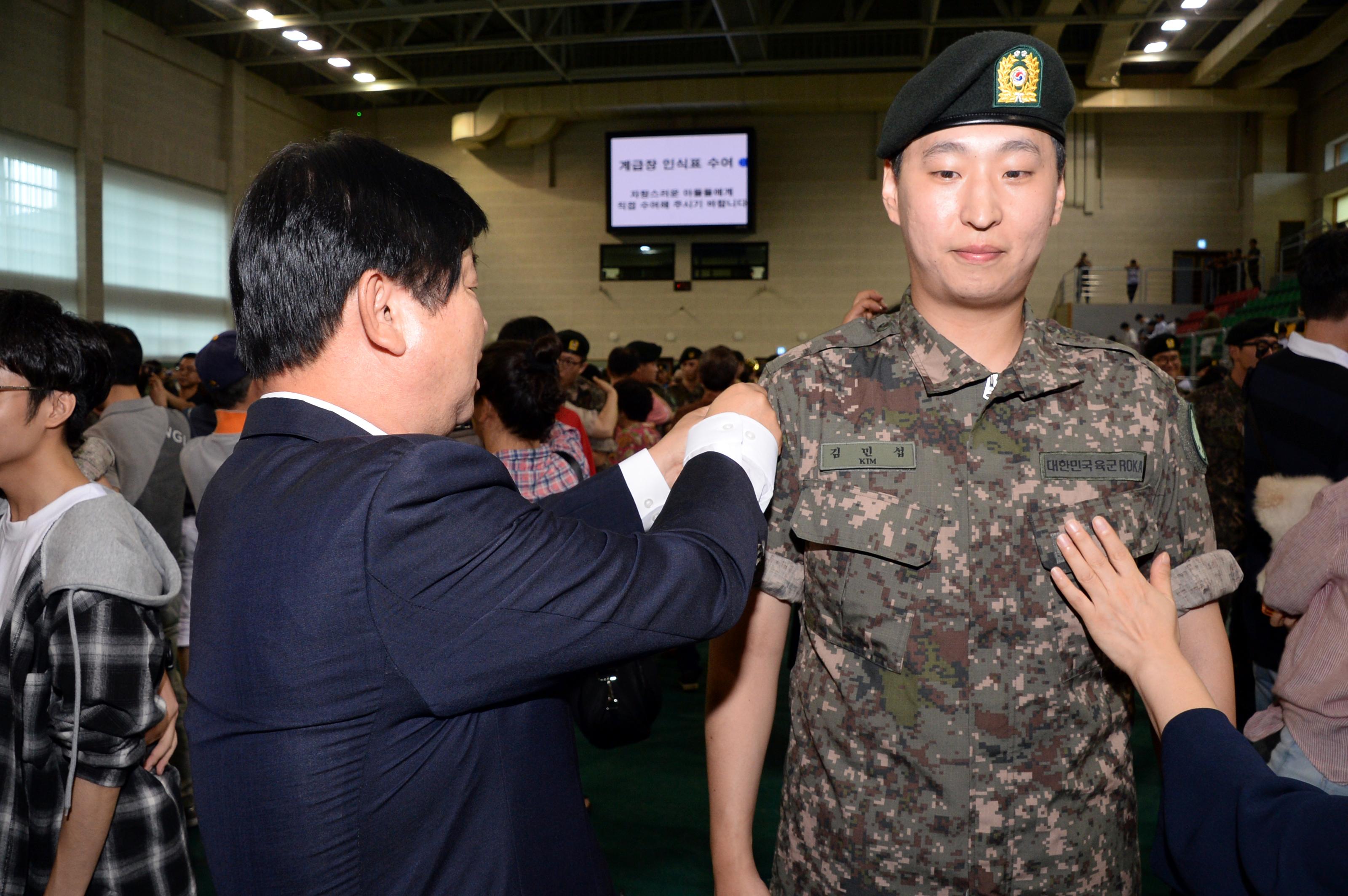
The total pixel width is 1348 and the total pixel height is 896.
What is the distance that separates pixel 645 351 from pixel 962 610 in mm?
5187

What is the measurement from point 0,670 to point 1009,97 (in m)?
1.93

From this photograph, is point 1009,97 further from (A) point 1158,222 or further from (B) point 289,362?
(A) point 1158,222

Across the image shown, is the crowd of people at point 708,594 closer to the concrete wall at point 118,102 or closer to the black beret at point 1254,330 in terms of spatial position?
the black beret at point 1254,330

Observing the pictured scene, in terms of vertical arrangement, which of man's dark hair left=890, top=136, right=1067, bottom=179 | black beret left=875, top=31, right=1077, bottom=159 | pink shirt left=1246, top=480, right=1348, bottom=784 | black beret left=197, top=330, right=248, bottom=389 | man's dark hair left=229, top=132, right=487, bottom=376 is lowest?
pink shirt left=1246, top=480, right=1348, bottom=784

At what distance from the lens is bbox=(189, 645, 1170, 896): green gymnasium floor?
9.87ft

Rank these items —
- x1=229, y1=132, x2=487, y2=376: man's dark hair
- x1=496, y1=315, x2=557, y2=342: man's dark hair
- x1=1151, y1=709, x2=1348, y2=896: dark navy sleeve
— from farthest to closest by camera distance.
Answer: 1. x1=496, y1=315, x2=557, y2=342: man's dark hair
2. x1=229, y1=132, x2=487, y2=376: man's dark hair
3. x1=1151, y1=709, x2=1348, y2=896: dark navy sleeve

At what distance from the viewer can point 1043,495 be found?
52.1 inches

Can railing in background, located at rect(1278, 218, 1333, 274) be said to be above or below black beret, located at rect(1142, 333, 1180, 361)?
above

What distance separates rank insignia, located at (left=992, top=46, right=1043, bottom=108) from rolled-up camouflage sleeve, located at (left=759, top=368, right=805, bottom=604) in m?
0.52

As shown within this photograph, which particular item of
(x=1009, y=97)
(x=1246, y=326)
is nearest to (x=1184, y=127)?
(x=1246, y=326)

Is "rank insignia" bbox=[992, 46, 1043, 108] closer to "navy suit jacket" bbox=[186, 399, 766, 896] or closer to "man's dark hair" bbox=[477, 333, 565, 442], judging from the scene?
"navy suit jacket" bbox=[186, 399, 766, 896]

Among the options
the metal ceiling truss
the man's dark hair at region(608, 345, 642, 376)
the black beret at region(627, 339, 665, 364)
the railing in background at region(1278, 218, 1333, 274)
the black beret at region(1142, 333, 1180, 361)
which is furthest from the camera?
the railing in background at region(1278, 218, 1333, 274)

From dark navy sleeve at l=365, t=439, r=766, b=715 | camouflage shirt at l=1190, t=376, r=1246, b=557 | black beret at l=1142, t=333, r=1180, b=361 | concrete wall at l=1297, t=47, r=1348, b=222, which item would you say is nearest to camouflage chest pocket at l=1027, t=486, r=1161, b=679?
dark navy sleeve at l=365, t=439, r=766, b=715

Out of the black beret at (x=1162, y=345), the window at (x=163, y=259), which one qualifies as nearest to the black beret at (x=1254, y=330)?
the black beret at (x=1162, y=345)
